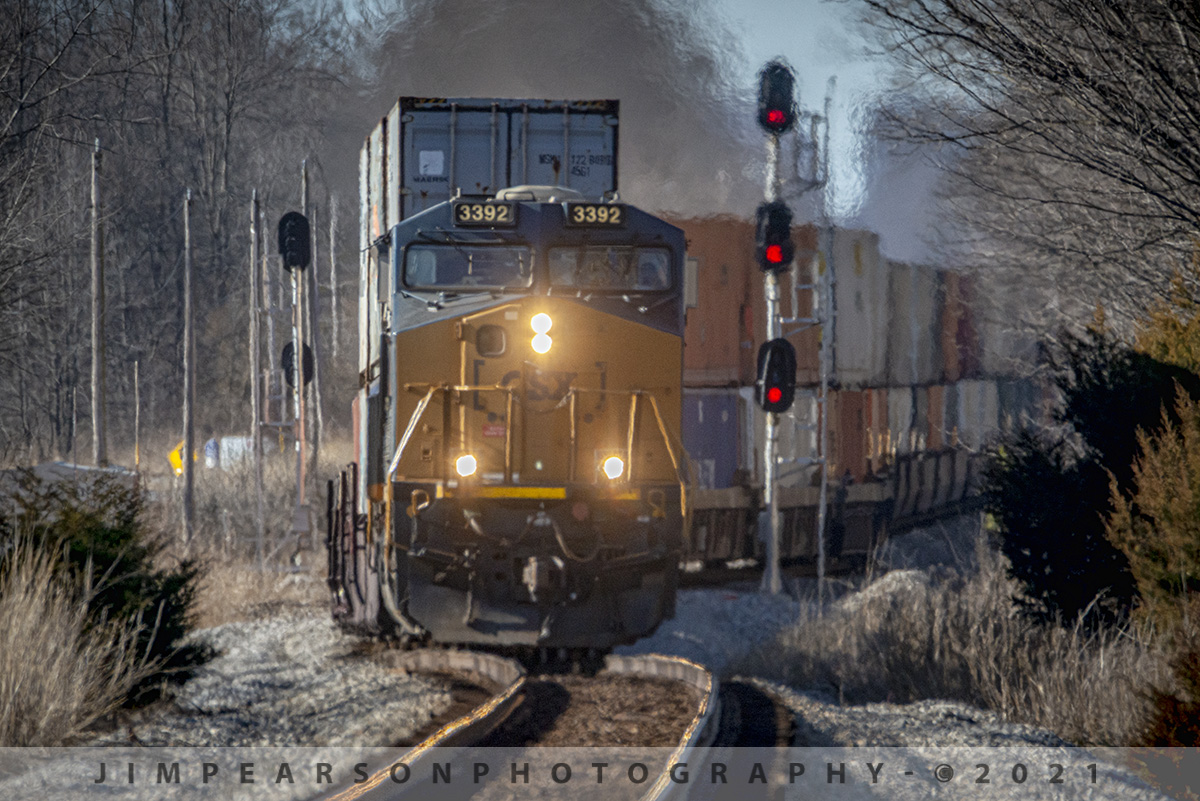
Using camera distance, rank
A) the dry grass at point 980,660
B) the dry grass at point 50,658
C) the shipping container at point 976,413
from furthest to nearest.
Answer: the shipping container at point 976,413 → the dry grass at point 980,660 → the dry grass at point 50,658

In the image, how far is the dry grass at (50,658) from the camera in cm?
683

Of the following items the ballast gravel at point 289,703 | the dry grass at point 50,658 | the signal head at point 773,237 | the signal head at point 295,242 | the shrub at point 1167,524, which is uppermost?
the signal head at point 295,242

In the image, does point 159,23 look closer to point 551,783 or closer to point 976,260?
point 976,260

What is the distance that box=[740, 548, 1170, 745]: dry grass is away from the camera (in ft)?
24.1

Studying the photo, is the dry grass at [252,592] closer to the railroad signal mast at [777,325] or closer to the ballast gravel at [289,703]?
the ballast gravel at [289,703]

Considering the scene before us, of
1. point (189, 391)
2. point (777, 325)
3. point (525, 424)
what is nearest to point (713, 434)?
point (777, 325)

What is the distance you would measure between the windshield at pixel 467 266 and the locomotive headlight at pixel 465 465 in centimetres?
160

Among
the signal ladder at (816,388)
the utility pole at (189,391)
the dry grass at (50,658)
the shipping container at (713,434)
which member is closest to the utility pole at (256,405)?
the utility pole at (189,391)

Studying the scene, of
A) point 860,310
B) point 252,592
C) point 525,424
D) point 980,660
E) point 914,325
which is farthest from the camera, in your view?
point 914,325

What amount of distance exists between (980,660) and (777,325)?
682cm

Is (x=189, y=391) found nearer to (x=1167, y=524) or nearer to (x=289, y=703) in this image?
(x=289, y=703)

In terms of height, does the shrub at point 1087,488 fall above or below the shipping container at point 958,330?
below

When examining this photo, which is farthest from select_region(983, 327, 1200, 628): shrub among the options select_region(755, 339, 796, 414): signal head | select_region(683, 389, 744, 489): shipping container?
select_region(683, 389, 744, 489): shipping container

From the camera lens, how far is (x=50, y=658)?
7211mm
